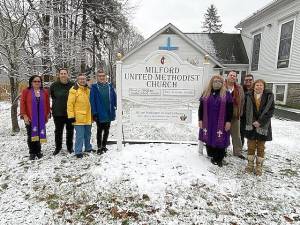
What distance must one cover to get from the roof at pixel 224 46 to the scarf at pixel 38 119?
18.4 metres

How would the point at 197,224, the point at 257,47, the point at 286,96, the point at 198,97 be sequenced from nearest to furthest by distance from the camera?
the point at 197,224 < the point at 198,97 < the point at 286,96 < the point at 257,47

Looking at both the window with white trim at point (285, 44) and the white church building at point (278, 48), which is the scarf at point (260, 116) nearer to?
the white church building at point (278, 48)

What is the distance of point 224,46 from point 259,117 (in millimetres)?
19891

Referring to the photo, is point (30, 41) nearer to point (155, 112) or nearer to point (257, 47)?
point (155, 112)

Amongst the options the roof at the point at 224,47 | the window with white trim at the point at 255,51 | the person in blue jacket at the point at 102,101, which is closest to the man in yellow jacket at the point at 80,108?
the person in blue jacket at the point at 102,101

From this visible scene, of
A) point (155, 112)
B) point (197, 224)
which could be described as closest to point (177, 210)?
point (197, 224)

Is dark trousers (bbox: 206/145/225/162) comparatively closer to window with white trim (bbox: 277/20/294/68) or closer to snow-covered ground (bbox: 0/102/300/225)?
snow-covered ground (bbox: 0/102/300/225)

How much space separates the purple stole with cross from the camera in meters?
4.57

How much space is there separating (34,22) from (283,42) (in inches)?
574

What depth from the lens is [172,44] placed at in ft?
58.2

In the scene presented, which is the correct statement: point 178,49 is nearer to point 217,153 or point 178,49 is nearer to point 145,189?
point 217,153

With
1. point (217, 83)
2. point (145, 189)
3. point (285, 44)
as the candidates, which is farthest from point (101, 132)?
point (285, 44)

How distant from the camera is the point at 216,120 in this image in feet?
15.2

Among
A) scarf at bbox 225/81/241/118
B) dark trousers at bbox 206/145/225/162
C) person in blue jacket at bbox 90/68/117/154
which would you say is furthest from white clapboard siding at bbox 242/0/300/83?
person in blue jacket at bbox 90/68/117/154
